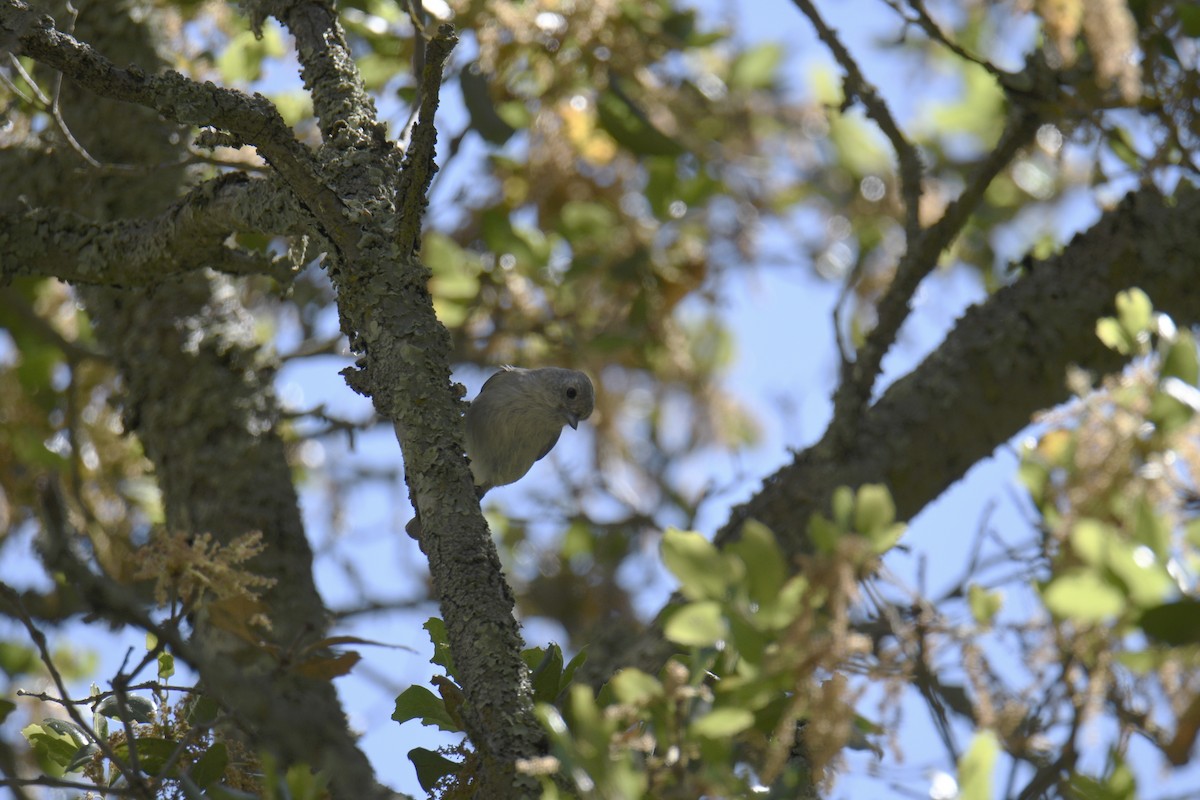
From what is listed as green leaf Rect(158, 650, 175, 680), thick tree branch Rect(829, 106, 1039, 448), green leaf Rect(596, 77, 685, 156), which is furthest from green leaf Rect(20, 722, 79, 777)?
green leaf Rect(596, 77, 685, 156)

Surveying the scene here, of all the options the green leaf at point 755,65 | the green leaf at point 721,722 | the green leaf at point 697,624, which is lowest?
the green leaf at point 721,722

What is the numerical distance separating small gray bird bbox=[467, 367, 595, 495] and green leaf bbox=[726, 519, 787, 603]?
10.1 feet

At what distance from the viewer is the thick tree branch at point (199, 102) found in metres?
2.05

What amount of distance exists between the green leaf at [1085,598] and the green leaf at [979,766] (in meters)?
0.23

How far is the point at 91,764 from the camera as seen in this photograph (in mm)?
2160

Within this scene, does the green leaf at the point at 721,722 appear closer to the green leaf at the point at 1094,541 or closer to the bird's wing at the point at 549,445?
the green leaf at the point at 1094,541

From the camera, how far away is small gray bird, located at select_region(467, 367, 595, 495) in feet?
15.0

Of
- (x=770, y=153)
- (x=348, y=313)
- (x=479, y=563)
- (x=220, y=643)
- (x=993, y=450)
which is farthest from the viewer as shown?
(x=770, y=153)

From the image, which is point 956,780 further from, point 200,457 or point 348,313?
point 200,457

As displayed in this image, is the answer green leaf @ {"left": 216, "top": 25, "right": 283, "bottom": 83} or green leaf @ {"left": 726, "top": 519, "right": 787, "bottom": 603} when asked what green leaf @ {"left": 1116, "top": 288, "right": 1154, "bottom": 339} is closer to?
green leaf @ {"left": 726, "top": 519, "right": 787, "bottom": 603}

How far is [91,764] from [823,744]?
1.42 m

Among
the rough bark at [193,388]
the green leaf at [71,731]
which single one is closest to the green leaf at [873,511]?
the green leaf at [71,731]

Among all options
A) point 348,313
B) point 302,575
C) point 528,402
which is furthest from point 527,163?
point 348,313

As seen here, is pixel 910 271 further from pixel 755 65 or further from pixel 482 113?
pixel 755 65
